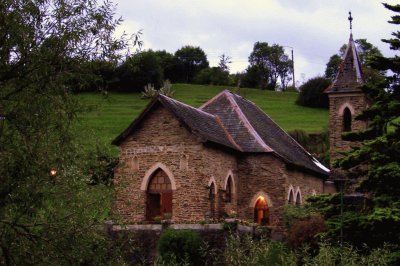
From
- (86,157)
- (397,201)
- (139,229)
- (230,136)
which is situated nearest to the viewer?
(86,157)

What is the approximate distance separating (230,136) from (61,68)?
67.7 feet

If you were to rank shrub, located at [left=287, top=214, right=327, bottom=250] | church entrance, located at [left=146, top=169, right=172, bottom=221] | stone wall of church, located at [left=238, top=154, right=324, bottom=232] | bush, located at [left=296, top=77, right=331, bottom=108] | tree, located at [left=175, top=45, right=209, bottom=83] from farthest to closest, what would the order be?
tree, located at [left=175, top=45, right=209, bottom=83]
bush, located at [left=296, top=77, right=331, bottom=108]
stone wall of church, located at [left=238, top=154, right=324, bottom=232]
church entrance, located at [left=146, top=169, right=172, bottom=221]
shrub, located at [left=287, top=214, right=327, bottom=250]

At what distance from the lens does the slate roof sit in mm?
29953

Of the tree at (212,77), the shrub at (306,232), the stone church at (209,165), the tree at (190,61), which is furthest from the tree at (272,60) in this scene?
the shrub at (306,232)

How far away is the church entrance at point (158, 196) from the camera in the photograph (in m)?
30.2

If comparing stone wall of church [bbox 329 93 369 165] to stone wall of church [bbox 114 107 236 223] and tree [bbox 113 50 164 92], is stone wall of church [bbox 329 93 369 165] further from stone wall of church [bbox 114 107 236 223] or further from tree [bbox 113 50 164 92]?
tree [bbox 113 50 164 92]

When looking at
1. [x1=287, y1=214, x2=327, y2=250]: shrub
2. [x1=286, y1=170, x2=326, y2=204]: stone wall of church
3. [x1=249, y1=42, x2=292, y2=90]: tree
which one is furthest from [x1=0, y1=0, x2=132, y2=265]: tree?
[x1=249, y1=42, x2=292, y2=90]: tree

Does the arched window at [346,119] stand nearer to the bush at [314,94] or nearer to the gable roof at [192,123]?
the gable roof at [192,123]

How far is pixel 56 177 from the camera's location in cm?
1361

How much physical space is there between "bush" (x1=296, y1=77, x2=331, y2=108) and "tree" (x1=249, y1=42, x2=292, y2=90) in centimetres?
2421

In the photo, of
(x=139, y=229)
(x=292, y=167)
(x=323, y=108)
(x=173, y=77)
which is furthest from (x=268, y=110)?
(x=139, y=229)

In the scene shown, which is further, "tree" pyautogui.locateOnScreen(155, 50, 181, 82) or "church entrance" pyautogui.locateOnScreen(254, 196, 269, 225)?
"tree" pyautogui.locateOnScreen(155, 50, 181, 82)

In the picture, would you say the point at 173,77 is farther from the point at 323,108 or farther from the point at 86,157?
the point at 86,157

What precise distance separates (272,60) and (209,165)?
248 feet
